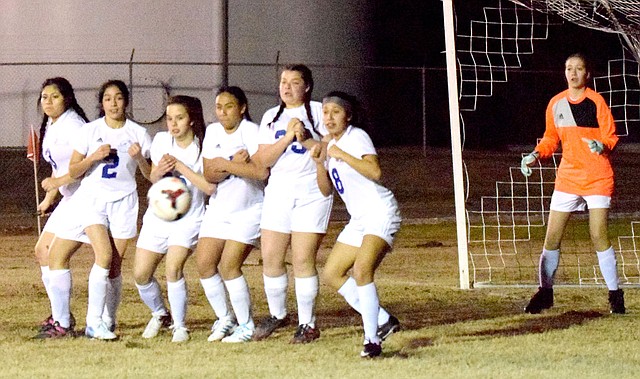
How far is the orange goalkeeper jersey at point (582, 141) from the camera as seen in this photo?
30.3ft

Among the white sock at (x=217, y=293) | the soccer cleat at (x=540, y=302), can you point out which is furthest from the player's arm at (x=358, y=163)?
the soccer cleat at (x=540, y=302)

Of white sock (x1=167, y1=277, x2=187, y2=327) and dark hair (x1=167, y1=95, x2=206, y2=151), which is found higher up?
dark hair (x1=167, y1=95, x2=206, y2=151)

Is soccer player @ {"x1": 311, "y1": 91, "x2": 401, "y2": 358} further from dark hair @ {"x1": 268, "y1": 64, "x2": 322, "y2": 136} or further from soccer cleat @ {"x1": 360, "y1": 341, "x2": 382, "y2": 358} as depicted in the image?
dark hair @ {"x1": 268, "y1": 64, "x2": 322, "y2": 136}

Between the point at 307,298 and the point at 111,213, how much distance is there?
56.6 inches

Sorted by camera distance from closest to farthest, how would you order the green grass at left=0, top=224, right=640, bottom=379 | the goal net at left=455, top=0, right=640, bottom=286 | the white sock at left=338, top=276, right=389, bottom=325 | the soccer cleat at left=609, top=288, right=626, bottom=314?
the green grass at left=0, top=224, right=640, bottom=379 < the white sock at left=338, top=276, right=389, bottom=325 < the soccer cleat at left=609, top=288, right=626, bottom=314 < the goal net at left=455, top=0, right=640, bottom=286

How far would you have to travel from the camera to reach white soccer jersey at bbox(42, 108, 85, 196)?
8242 mm

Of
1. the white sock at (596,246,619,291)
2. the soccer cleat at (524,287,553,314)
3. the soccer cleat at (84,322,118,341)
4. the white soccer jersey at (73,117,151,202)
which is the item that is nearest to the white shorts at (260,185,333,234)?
the white soccer jersey at (73,117,151,202)

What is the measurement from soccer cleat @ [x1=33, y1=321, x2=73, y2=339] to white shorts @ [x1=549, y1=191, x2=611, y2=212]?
384 cm

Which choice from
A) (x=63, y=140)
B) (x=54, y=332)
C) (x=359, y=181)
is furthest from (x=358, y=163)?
(x=54, y=332)

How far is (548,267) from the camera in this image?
948 centimetres

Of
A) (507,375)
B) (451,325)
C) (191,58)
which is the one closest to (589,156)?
(451,325)

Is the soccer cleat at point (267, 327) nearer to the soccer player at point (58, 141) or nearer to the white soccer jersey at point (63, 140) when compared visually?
the soccer player at point (58, 141)

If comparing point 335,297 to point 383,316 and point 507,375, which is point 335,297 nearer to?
point 383,316

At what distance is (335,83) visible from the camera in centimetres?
2902
